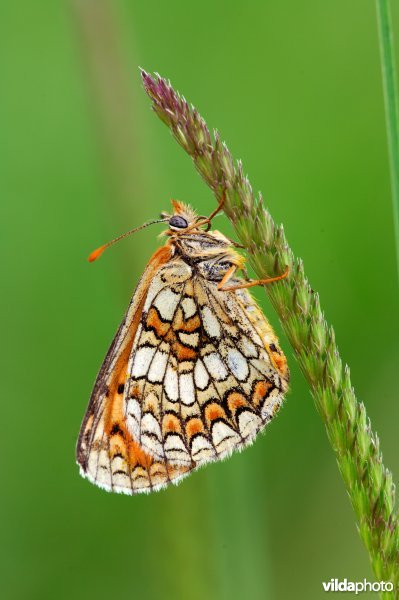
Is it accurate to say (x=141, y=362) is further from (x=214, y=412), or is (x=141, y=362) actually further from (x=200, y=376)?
(x=214, y=412)

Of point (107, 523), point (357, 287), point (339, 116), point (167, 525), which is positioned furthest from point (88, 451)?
point (339, 116)

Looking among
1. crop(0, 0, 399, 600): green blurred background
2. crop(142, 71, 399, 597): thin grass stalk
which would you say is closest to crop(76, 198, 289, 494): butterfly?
crop(0, 0, 399, 600): green blurred background

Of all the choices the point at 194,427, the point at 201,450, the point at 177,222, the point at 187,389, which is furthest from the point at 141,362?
the point at 177,222

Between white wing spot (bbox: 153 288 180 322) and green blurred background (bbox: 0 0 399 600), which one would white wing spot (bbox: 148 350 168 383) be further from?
green blurred background (bbox: 0 0 399 600)

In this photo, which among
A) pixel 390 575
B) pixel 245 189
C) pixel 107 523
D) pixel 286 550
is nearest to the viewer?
pixel 390 575

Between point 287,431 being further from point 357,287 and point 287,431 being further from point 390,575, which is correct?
point 390,575

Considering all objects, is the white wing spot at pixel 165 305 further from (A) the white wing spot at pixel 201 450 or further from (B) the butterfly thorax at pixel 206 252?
(A) the white wing spot at pixel 201 450

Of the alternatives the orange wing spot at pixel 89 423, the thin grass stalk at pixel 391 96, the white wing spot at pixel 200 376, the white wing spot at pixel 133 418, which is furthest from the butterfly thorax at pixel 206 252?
the thin grass stalk at pixel 391 96
